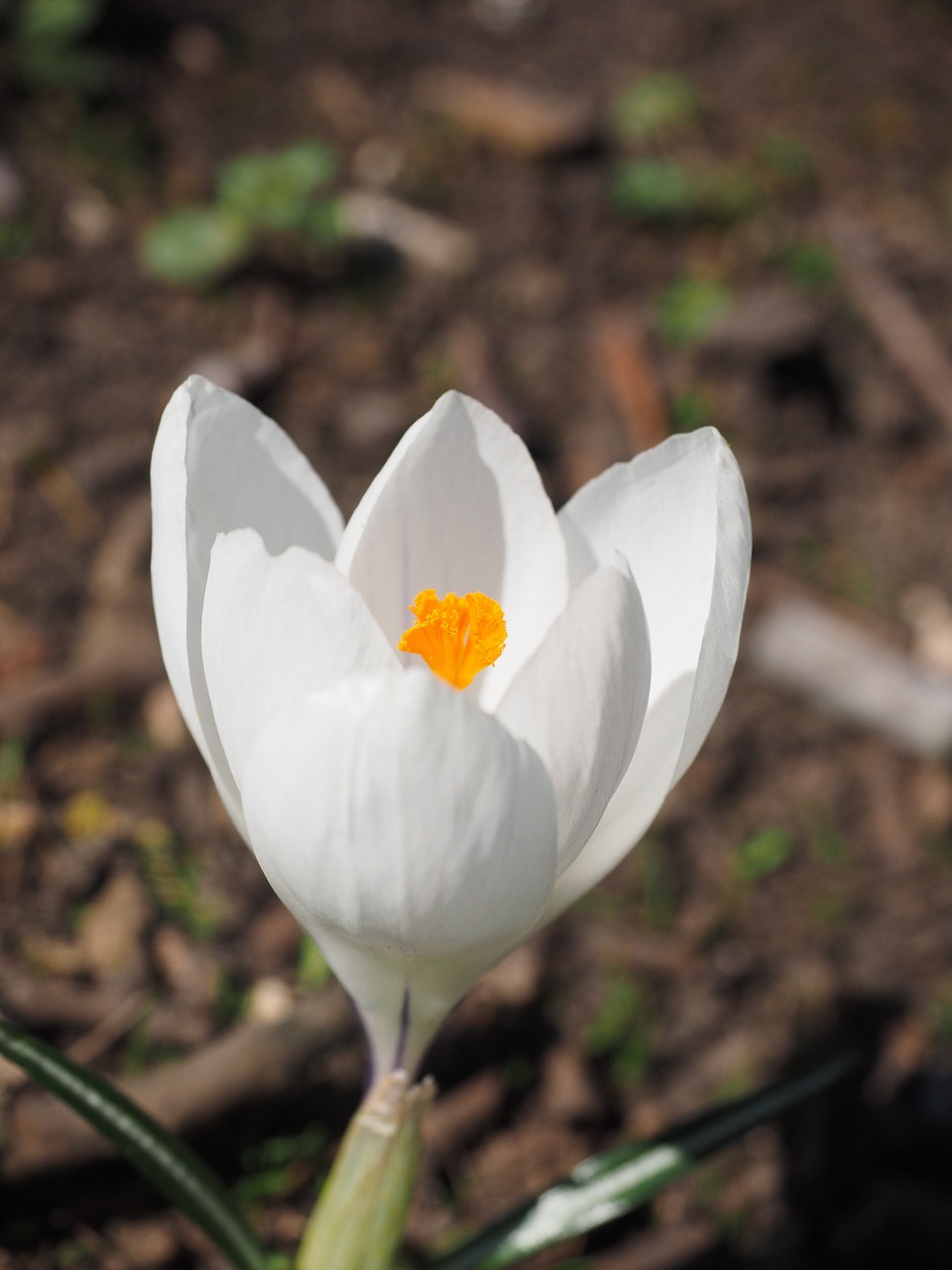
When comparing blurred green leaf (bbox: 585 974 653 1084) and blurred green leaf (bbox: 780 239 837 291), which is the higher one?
blurred green leaf (bbox: 780 239 837 291)

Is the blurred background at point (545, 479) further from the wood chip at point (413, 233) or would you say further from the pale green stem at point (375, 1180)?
the pale green stem at point (375, 1180)

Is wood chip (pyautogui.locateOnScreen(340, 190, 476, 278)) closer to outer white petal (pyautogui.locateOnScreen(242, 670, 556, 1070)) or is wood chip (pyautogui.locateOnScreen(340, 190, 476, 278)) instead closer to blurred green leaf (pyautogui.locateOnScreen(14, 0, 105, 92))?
blurred green leaf (pyautogui.locateOnScreen(14, 0, 105, 92))

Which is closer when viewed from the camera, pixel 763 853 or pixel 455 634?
pixel 455 634

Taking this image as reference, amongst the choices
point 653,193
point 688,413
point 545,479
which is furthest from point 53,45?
point 688,413

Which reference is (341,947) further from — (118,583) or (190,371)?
(190,371)

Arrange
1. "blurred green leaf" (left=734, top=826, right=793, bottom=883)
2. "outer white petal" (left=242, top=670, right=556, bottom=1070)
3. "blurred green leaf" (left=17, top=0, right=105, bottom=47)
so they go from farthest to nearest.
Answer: "blurred green leaf" (left=17, top=0, right=105, bottom=47), "blurred green leaf" (left=734, top=826, right=793, bottom=883), "outer white petal" (left=242, top=670, right=556, bottom=1070)

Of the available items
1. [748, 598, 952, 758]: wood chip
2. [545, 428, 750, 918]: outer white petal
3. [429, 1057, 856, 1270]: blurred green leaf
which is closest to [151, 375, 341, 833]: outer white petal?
[545, 428, 750, 918]: outer white petal

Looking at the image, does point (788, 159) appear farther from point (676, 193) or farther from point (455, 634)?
point (455, 634)
